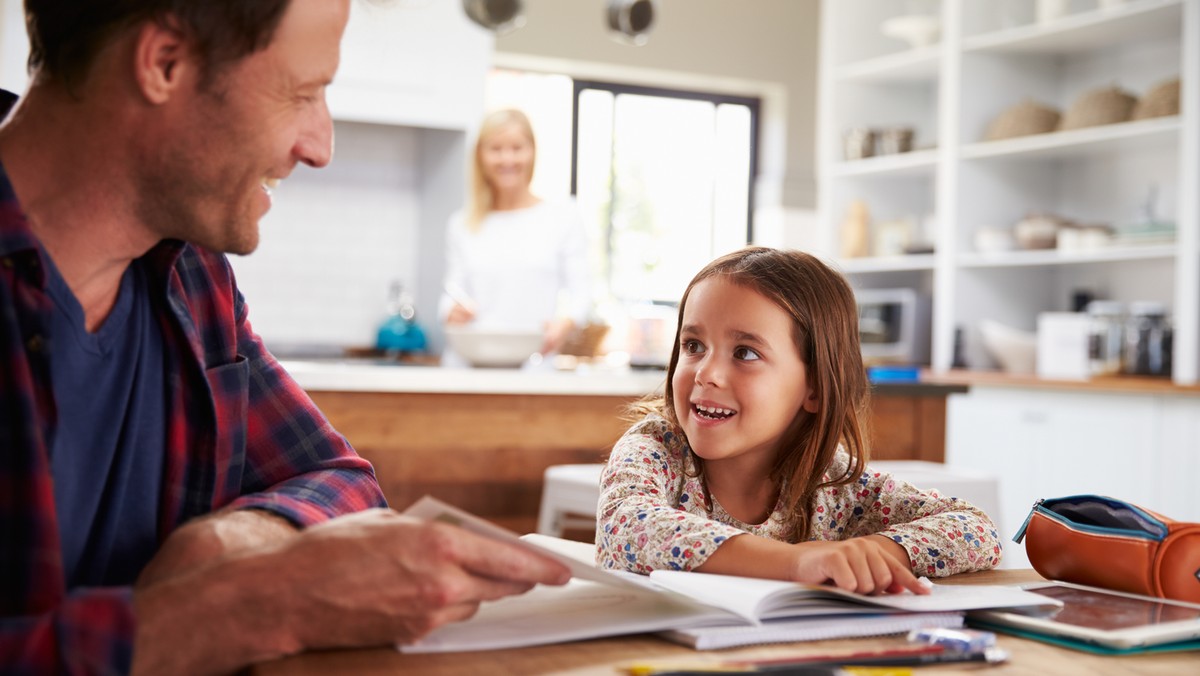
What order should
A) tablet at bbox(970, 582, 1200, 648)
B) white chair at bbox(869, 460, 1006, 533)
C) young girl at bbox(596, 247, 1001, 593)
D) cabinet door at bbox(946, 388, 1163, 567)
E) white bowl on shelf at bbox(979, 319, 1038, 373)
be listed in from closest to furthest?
1. tablet at bbox(970, 582, 1200, 648)
2. young girl at bbox(596, 247, 1001, 593)
3. white chair at bbox(869, 460, 1006, 533)
4. cabinet door at bbox(946, 388, 1163, 567)
5. white bowl on shelf at bbox(979, 319, 1038, 373)

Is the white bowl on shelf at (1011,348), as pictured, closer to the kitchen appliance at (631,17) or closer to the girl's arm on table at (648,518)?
the kitchen appliance at (631,17)

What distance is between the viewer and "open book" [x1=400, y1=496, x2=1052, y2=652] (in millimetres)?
823

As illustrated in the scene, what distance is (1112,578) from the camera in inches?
43.2

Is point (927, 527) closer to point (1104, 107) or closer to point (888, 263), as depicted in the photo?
point (1104, 107)

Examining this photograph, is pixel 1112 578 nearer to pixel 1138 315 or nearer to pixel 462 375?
pixel 462 375

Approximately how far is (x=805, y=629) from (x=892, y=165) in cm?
515

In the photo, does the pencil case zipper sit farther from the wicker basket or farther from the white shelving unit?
the wicker basket

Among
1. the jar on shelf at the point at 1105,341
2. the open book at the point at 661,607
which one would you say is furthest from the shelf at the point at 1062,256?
the open book at the point at 661,607

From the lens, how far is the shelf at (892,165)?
5.59 m

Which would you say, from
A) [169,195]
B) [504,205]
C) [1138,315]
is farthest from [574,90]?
[169,195]

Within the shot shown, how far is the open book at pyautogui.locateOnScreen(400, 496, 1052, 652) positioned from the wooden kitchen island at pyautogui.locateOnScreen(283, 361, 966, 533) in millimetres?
1799

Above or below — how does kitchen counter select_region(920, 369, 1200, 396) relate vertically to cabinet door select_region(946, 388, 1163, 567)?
above

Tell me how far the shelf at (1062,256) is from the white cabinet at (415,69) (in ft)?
7.44

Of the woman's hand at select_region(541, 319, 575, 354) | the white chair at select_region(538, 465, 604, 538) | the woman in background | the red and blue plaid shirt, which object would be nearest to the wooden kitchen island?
the white chair at select_region(538, 465, 604, 538)
